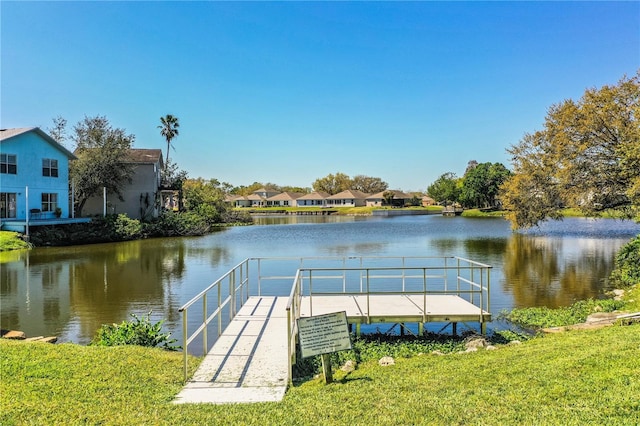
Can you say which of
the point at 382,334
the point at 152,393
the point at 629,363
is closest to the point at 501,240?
the point at 382,334

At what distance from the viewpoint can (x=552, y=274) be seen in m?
20.2

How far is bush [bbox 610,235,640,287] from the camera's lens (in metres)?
17.4

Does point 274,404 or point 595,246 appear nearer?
point 274,404

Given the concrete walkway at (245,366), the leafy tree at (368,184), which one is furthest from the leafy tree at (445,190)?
the concrete walkway at (245,366)

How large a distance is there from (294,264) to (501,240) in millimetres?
21189

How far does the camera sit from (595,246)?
1235 inches

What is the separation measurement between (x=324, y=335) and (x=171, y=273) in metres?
15.8

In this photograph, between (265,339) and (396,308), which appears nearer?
(265,339)

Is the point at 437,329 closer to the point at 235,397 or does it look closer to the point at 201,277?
the point at 235,397

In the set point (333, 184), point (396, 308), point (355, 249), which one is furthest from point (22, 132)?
point (333, 184)

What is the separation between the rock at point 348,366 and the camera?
7923 mm

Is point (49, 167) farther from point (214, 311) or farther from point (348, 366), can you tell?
point (348, 366)

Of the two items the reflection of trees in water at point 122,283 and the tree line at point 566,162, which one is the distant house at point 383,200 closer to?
the tree line at point 566,162

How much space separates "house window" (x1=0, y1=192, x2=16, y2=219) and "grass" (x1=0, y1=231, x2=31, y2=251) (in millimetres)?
2528
